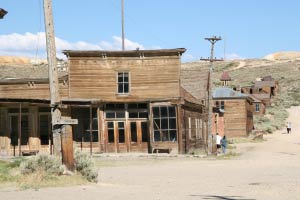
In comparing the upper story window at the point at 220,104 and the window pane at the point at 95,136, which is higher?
the upper story window at the point at 220,104

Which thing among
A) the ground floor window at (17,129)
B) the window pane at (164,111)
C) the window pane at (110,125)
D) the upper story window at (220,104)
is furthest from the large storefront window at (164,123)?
the upper story window at (220,104)

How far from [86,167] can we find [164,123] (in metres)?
A: 15.5

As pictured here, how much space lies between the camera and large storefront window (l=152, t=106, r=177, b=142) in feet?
97.7

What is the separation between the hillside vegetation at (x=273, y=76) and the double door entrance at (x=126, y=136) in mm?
31435

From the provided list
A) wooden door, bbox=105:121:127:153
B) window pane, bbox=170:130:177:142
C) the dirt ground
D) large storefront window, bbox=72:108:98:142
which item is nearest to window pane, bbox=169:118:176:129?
window pane, bbox=170:130:177:142

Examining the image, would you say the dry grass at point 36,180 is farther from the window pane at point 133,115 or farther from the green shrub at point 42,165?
the window pane at point 133,115

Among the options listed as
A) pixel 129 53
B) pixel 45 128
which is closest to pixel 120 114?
pixel 129 53

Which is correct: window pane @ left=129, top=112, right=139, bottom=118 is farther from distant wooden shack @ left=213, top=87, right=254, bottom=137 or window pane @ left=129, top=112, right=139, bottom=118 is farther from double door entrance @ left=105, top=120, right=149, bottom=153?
distant wooden shack @ left=213, top=87, right=254, bottom=137

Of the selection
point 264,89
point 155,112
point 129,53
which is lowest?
point 155,112

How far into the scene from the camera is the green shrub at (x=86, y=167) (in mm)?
14312

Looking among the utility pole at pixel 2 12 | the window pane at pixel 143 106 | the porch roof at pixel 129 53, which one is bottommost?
the window pane at pixel 143 106

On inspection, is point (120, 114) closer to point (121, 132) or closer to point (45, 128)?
point (121, 132)

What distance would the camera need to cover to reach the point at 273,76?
11025 cm

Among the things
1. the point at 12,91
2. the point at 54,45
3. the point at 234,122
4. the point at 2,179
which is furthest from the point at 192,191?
the point at 234,122
